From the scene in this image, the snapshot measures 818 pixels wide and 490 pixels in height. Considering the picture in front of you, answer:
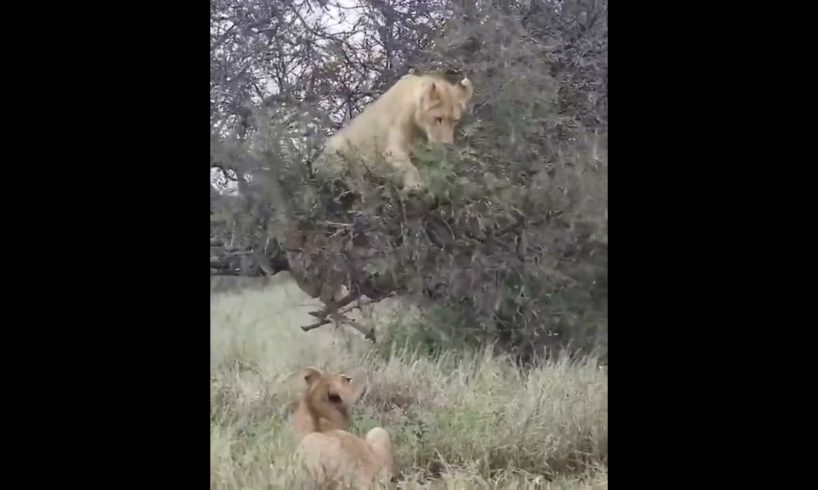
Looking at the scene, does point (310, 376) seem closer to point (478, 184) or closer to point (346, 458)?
point (346, 458)

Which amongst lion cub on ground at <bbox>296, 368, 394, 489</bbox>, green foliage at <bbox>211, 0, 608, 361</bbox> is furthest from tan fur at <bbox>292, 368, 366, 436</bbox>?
green foliage at <bbox>211, 0, 608, 361</bbox>

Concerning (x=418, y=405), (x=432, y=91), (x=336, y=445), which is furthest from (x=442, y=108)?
(x=336, y=445)

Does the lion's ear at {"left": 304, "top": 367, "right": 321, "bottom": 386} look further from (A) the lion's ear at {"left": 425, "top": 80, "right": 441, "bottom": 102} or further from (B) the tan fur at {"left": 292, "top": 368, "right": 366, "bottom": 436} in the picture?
(A) the lion's ear at {"left": 425, "top": 80, "right": 441, "bottom": 102}

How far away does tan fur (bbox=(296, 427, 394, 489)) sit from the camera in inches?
57.6

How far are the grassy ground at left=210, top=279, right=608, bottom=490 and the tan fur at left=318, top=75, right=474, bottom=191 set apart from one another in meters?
0.30

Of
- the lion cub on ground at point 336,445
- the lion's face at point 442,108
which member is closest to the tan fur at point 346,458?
the lion cub on ground at point 336,445

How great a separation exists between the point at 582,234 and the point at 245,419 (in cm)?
77

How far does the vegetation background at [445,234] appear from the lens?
4.92 feet

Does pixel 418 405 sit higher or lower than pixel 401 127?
lower

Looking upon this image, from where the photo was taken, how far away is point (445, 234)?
5.05ft

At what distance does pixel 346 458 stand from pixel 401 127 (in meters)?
0.68

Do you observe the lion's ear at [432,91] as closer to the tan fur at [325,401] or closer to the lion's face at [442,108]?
the lion's face at [442,108]

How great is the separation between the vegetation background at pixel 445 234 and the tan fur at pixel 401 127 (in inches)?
1.0
